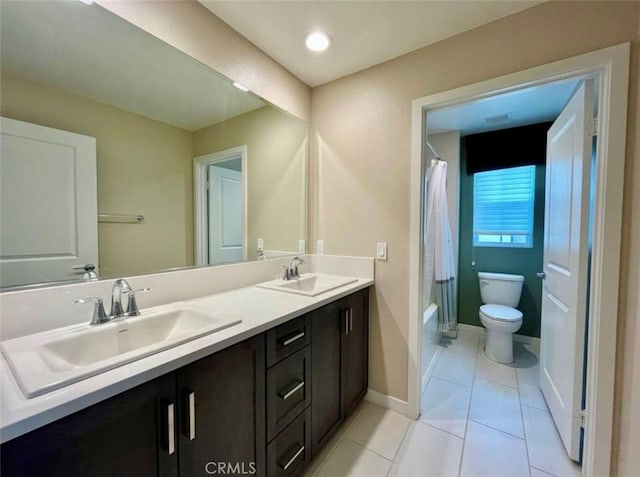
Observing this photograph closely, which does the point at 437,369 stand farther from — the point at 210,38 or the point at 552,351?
the point at 210,38

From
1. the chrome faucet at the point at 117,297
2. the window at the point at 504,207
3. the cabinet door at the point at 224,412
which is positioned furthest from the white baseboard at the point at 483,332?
the chrome faucet at the point at 117,297

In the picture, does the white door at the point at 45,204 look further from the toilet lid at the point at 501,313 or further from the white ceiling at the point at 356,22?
the toilet lid at the point at 501,313

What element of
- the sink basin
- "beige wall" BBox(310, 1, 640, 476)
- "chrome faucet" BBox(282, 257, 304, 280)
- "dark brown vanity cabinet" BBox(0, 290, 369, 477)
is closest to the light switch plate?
"beige wall" BBox(310, 1, 640, 476)

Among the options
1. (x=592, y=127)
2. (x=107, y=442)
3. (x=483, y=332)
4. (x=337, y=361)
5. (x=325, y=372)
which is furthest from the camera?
(x=483, y=332)

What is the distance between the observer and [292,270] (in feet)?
6.38

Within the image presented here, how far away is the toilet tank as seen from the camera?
278cm

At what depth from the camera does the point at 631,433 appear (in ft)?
3.73

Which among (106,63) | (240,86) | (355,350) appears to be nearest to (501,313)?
(355,350)

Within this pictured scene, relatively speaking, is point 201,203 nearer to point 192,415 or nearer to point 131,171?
point 131,171

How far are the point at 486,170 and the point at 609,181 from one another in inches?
77.3

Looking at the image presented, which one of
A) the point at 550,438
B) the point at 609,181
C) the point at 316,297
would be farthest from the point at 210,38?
the point at 550,438

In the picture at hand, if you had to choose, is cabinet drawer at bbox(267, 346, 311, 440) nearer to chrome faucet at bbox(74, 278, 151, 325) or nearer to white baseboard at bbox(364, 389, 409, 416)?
chrome faucet at bbox(74, 278, 151, 325)

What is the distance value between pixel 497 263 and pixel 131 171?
338cm

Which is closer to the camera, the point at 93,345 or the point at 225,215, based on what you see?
the point at 93,345
